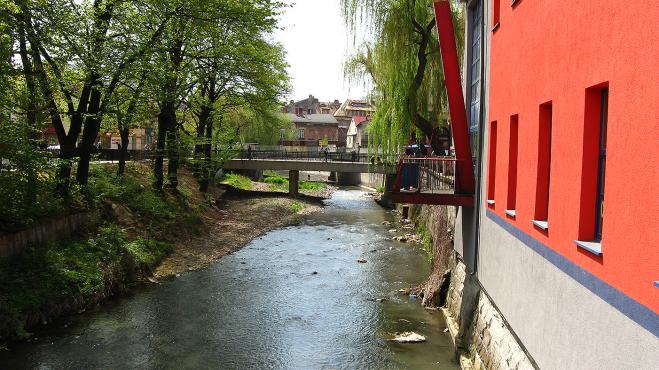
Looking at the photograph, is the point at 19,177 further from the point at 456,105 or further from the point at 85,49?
the point at 456,105

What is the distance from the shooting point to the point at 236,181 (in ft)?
129

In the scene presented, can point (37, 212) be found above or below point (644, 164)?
below

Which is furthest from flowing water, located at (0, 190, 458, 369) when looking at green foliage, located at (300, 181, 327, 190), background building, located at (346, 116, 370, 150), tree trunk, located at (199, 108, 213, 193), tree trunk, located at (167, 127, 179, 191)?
background building, located at (346, 116, 370, 150)

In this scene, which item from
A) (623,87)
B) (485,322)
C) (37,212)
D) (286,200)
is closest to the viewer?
(623,87)

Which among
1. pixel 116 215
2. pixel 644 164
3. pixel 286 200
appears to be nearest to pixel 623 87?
pixel 644 164

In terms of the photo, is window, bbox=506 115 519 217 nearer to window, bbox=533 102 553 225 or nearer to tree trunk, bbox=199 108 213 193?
window, bbox=533 102 553 225

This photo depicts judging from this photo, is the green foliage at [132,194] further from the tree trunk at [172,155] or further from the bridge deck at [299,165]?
the bridge deck at [299,165]

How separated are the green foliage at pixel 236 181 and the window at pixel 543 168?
105 ft

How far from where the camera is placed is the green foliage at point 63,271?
11219mm

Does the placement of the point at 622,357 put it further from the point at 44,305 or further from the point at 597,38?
the point at 44,305

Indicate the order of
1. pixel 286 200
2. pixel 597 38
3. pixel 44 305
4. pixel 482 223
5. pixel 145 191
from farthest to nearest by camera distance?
pixel 286 200 → pixel 145 191 → pixel 44 305 → pixel 482 223 → pixel 597 38

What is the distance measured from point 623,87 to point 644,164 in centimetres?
78

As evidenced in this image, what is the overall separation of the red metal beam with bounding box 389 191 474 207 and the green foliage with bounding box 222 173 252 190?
86.9 feet

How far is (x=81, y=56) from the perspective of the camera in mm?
15070
